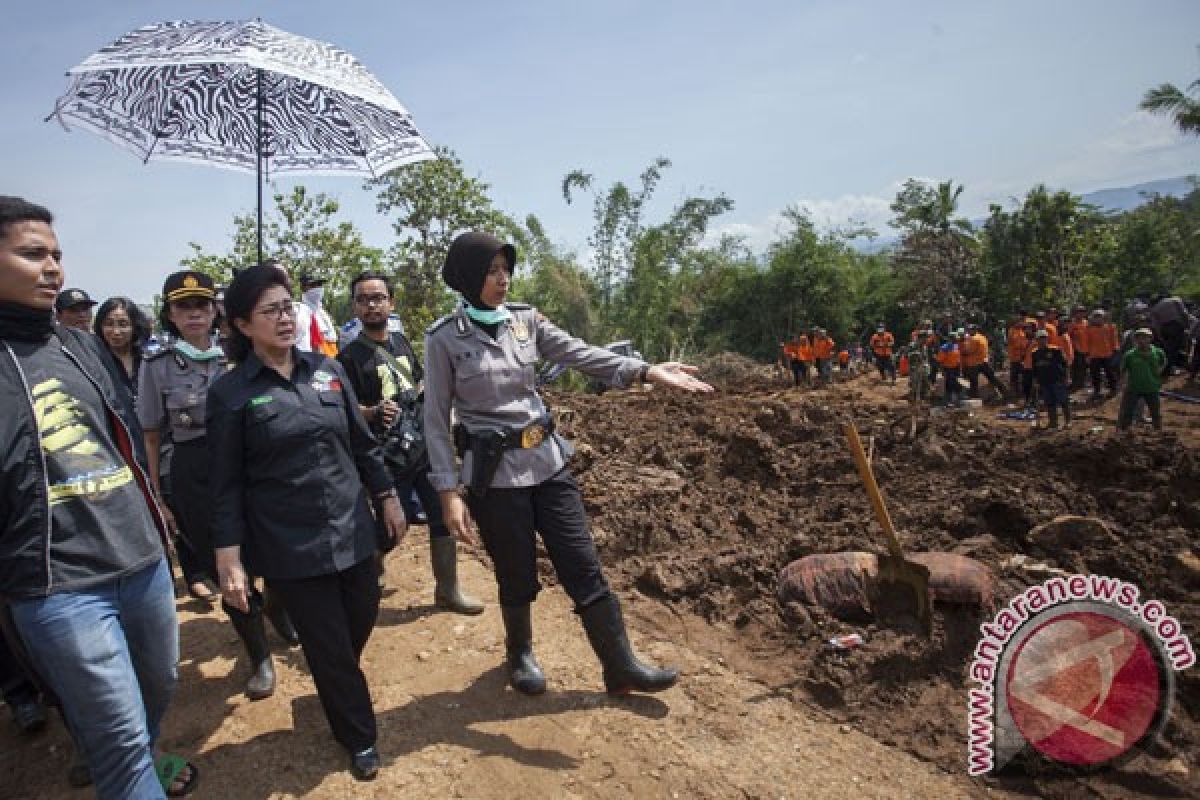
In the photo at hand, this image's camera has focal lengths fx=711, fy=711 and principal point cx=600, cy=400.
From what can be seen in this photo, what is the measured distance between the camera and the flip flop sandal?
248 cm

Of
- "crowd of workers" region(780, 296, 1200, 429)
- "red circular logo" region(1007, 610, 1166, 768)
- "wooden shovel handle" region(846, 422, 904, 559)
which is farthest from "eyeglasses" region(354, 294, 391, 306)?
"crowd of workers" region(780, 296, 1200, 429)

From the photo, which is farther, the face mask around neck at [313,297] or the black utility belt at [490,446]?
the face mask around neck at [313,297]

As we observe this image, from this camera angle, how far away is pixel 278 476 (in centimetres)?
237

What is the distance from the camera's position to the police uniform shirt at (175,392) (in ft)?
10.5

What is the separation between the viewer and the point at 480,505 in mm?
2779

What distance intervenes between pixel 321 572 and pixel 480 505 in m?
0.63

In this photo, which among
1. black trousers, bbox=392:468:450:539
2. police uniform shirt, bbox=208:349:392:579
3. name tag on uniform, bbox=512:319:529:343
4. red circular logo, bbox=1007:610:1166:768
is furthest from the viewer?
black trousers, bbox=392:468:450:539

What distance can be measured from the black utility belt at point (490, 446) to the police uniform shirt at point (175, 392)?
4.29 feet

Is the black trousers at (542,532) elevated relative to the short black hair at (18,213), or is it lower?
lower

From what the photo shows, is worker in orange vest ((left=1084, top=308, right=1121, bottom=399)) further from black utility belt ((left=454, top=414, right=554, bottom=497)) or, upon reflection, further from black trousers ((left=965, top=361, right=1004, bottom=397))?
black utility belt ((left=454, top=414, right=554, bottom=497))

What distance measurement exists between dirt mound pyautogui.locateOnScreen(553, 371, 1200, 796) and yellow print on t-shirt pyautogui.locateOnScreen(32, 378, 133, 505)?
271 centimetres

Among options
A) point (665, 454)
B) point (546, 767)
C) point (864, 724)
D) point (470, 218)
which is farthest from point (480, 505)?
point (470, 218)

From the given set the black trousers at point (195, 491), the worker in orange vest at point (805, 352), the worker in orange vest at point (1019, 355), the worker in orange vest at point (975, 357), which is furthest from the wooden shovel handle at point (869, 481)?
the worker in orange vest at point (805, 352)

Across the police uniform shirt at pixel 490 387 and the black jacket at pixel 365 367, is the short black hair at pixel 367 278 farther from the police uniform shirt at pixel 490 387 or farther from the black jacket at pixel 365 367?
the police uniform shirt at pixel 490 387
